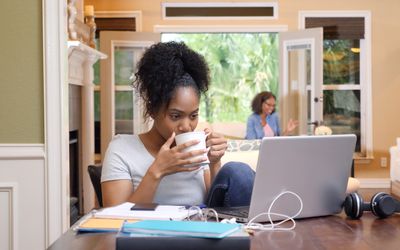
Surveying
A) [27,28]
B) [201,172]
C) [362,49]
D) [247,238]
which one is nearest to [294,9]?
[362,49]

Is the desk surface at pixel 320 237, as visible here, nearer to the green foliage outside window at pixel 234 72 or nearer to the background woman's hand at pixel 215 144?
the background woman's hand at pixel 215 144

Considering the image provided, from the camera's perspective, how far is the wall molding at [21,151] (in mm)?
2842

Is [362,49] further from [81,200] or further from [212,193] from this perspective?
[212,193]

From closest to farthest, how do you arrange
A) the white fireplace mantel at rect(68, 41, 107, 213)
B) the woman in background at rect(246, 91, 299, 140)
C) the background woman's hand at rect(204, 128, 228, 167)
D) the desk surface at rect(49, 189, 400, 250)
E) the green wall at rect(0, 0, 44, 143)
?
the desk surface at rect(49, 189, 400, 250) → the background woman's hand at rect(204, 128, 228, 167) → the green wall at rect(0, 0, 44, 143) → the white fireplace mantel at rect(68, 41, 107, 213) → the woman in background at rect(246, 91, 299, 140)

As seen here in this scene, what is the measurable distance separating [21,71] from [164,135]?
49.6 inches

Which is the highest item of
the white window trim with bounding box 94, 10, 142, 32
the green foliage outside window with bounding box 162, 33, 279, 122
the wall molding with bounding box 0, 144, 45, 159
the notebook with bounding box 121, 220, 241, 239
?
the white window trim with bounding box 94, 10, 142, 32

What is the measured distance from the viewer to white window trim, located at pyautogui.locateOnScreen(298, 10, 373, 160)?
313 inches

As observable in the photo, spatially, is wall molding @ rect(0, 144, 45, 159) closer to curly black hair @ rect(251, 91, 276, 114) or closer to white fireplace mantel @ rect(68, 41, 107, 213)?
white fireplace mantel @ rect(68, 41, 107, 213)

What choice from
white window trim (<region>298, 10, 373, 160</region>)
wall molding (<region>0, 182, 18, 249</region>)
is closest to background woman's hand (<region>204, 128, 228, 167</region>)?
wall molding (<region>0, 182, 18, 249</region>)

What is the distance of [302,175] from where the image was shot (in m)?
1.53

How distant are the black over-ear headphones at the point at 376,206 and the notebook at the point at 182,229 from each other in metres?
0.58

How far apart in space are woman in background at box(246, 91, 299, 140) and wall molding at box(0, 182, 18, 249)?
4877 millimetres

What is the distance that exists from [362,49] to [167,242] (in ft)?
24.5

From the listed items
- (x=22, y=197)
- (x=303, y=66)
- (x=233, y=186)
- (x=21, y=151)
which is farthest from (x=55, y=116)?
(x=303, y=66)
